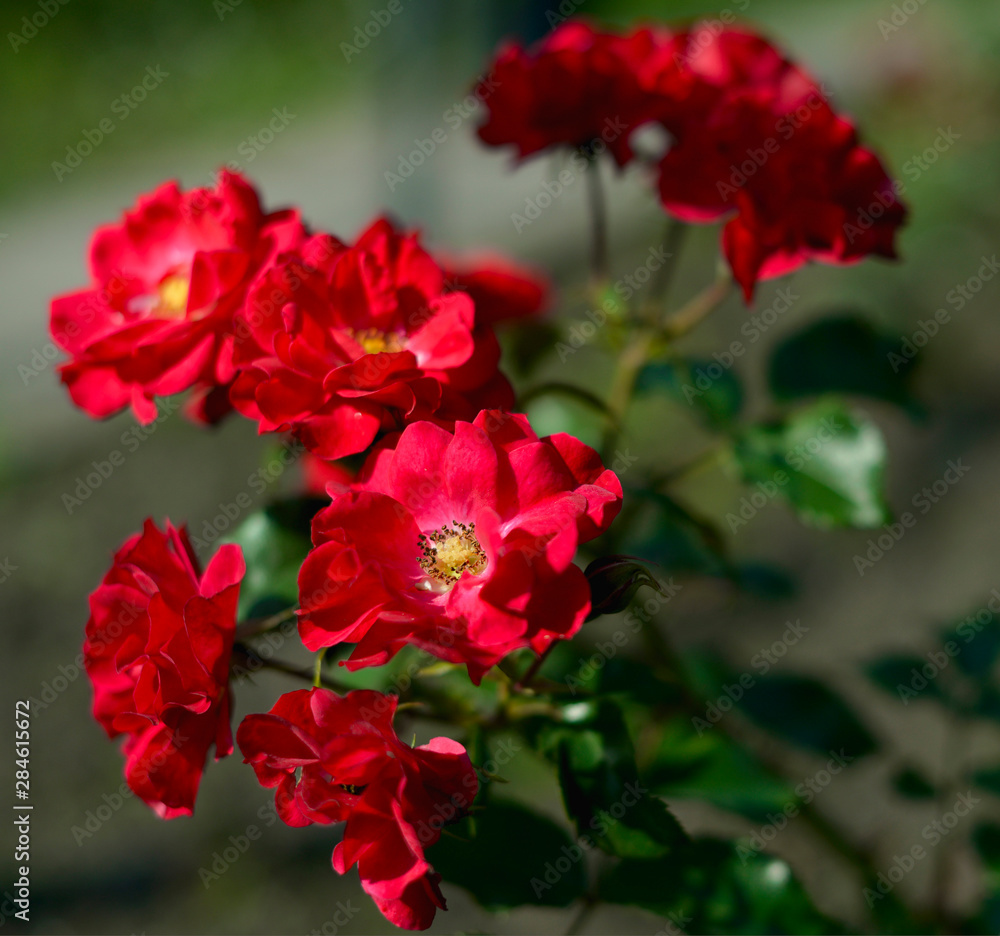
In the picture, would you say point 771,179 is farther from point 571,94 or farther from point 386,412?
point 386,412

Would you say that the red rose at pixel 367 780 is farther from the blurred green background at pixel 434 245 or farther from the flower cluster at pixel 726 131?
the blurred green background at pixel 434 245

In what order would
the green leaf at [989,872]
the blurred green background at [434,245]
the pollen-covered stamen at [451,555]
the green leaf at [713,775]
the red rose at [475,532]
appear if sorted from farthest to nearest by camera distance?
the blurred green background at [434,245] → the green leaf at [989,872] → the green leaf at [713,775] → the pollen-covered stamen at [451,555] → the red rose at [475,532]

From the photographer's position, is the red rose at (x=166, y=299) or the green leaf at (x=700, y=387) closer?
the red rose at (x=166, y=299)

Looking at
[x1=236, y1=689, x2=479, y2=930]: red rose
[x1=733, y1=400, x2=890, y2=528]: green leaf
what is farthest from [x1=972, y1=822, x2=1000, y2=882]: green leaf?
[x1=236, y1=689, x2=479, y2=930]: red rose

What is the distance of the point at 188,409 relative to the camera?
2.56ft

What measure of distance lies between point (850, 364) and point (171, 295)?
0.64m

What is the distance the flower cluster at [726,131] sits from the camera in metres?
Result: 0.75

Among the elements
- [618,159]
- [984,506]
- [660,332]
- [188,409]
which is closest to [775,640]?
[984,506]

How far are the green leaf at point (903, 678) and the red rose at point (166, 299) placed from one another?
758 millimetres

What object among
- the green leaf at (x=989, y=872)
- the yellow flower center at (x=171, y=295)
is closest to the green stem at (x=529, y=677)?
the yellow flower center at (x=171, y=295)

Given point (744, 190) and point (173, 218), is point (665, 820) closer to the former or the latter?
point (744, 190)

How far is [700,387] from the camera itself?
1.00 meters

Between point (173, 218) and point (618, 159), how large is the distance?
0.37m

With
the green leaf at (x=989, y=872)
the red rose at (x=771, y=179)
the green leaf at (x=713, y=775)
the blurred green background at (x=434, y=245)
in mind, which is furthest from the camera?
the blurred green background at (x=434, y=245)
